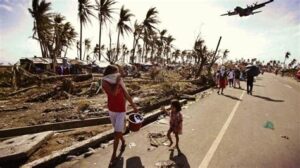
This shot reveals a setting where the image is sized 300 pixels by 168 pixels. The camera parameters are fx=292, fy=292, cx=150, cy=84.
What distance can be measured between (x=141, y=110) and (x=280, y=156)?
551 centimetres

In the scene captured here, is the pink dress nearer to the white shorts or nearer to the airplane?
the white shorts

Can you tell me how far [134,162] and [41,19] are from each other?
31.4 metres

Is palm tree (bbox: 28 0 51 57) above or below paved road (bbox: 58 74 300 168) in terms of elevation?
above

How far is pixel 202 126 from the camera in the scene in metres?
8.84

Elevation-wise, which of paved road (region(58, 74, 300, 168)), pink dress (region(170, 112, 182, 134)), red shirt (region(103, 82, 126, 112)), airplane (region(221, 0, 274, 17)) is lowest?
paved road (region(58, 74, 300, 168))

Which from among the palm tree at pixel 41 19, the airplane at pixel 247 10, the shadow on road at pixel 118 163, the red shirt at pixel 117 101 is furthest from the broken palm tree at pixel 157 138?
the palm tree at pixel 41 19

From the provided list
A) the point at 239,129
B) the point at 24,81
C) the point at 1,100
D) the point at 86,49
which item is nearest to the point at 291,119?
the point at 239,129

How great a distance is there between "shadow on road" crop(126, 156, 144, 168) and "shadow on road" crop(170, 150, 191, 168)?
0.68m

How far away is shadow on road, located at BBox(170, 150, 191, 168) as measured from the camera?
5473 mm

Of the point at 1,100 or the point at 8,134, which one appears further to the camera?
the point at 1,100

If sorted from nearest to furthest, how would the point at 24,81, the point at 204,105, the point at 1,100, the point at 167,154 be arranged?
the point at 167,154 < the point at 204,105 < the point at 1,100 < the point at 24,81

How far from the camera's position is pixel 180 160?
5711mm

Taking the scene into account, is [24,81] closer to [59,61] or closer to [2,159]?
[2,159]

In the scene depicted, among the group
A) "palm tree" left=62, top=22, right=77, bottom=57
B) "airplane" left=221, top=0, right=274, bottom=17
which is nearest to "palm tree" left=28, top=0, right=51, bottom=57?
"palm tree" left=62, top=22, right=77, bottom=57
